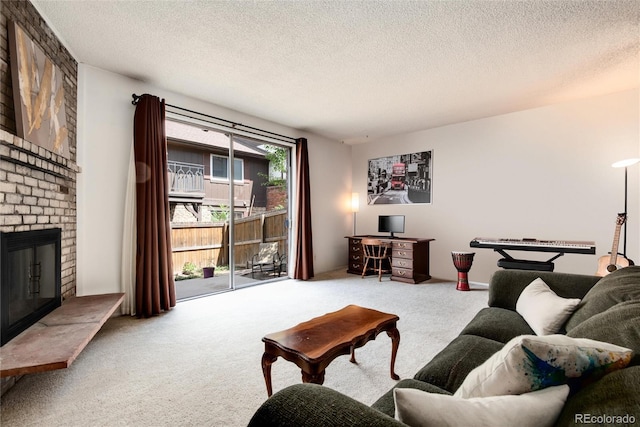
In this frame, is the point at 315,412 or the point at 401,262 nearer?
the point at 315,412

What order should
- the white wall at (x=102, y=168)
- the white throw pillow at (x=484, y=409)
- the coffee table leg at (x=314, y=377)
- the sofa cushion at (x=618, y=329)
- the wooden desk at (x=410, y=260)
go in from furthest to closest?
the wooden desk at (x=410, y=260)
the white wall at (x=102, y=168)
the coffee table leg at (x=314, y=377)
the sofa cushion at (x=618, y=329)
the white throw pillow at (x=484, y=409)

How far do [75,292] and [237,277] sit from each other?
2.61m

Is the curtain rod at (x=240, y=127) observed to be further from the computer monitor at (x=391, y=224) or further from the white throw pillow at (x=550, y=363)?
the white throw pillow at (x=550, y=363)

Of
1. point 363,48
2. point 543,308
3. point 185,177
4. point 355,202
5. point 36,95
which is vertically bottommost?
point 543,308

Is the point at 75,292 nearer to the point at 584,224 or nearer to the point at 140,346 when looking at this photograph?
the point at 140,346

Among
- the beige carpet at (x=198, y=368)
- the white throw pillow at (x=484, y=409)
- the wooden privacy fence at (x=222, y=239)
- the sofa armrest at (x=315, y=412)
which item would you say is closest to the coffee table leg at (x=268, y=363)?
the beige carpet at (x=198, y=368)

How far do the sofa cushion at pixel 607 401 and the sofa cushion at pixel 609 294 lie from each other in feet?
2.77

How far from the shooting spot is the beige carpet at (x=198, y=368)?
1641 mm

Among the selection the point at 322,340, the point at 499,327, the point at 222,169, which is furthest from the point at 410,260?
the point at 222,169

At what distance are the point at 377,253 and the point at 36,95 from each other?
4705mm

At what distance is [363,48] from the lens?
8.77 feet

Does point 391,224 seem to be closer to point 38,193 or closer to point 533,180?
point 533,180

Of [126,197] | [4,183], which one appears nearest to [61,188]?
[126,197]

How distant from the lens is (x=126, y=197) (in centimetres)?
323
